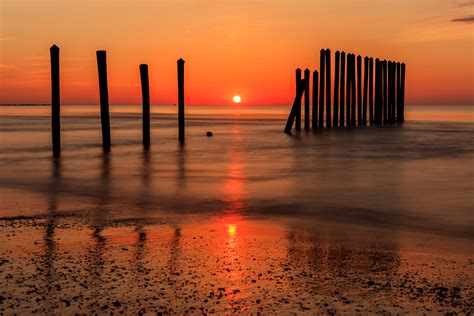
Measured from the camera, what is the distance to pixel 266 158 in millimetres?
16781

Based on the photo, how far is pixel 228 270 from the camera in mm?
4527

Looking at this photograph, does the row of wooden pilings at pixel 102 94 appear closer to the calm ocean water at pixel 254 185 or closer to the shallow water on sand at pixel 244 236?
the calm ocean water at pixel 254 185

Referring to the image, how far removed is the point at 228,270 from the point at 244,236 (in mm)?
1407

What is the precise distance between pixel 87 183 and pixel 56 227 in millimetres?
4614

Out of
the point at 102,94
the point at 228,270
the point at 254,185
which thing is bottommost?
the point at 254,185

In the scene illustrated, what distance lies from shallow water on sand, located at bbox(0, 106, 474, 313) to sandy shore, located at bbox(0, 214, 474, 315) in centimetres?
1

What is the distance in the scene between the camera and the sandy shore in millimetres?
3758

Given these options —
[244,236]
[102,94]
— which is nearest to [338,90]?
[102,94]

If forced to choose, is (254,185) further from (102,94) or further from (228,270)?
(102,94)

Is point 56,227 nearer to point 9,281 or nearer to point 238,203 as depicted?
point 9,281

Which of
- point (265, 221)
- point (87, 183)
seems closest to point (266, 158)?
point (87, 183)

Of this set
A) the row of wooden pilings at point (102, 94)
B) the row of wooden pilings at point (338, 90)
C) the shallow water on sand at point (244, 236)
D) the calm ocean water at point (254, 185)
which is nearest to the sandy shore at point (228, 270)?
the shallow water on sand at point (244, 236)

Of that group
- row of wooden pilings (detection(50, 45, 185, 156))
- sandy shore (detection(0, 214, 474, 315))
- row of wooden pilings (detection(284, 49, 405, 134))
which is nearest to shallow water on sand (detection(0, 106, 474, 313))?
sandy shore (detection(0, 214, 474, 315))

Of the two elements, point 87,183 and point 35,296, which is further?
point 87,183
